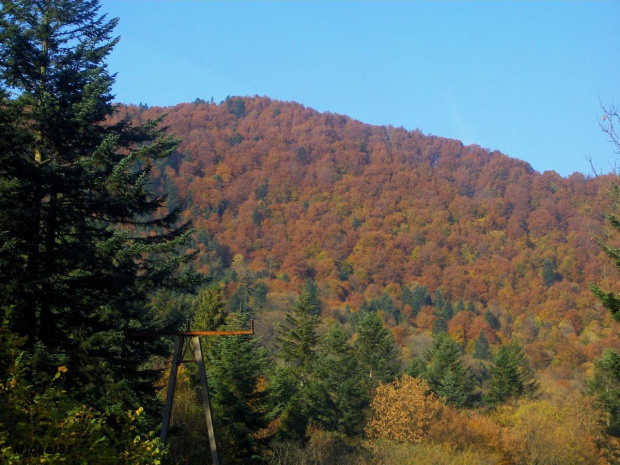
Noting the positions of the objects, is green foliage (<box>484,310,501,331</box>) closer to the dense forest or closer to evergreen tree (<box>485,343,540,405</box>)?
the dense forest

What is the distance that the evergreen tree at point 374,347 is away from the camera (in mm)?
57688

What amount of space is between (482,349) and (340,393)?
6281cm

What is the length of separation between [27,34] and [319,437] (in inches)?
1049

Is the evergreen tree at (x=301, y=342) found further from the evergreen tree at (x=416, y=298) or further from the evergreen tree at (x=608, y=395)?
the evergreen tree at (x=416, y=298)

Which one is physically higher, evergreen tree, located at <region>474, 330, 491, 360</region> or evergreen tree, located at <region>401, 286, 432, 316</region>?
evergreen tree, located at <region>401, 286, 432, 316</region>

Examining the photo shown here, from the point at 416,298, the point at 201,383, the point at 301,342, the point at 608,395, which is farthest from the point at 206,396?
the point at 416,298

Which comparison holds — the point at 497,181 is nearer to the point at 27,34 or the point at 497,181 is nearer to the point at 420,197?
the point at 420,197

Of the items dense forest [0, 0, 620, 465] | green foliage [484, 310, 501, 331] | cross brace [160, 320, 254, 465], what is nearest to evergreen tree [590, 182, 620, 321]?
dense forest [0, 0, 620, 465]

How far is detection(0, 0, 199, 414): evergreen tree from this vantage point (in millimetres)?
13227

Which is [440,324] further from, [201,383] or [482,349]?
[201,383]

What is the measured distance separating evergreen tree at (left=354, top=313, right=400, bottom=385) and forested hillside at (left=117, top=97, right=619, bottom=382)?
28732 mm

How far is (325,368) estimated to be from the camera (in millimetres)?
45719

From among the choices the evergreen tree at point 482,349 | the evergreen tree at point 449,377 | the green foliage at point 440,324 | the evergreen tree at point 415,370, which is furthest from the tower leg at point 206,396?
the green foliage at point 440,324

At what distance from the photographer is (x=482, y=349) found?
103 metres
